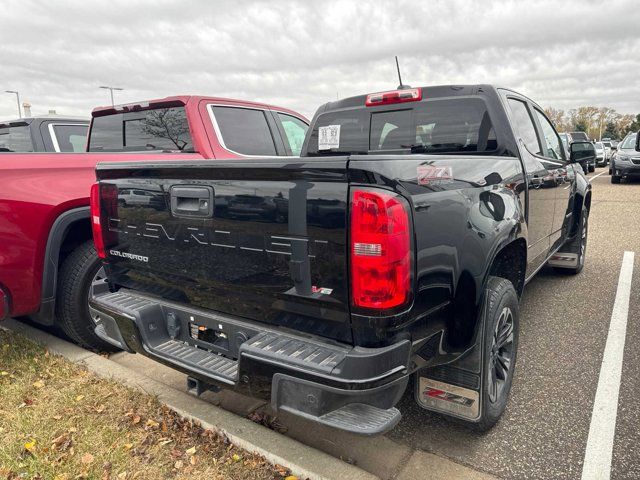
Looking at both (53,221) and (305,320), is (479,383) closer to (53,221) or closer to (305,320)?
(305,320)

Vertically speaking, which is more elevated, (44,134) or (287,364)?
(44,134)

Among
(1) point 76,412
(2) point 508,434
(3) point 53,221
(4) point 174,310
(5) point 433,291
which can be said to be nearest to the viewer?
(5) point 433,291

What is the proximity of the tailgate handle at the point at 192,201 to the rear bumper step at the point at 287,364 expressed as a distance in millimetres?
494

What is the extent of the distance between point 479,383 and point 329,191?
132 centimetres

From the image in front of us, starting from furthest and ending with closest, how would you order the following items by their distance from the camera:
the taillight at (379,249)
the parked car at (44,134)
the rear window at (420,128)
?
the parked car at (44,134)
the rear window at (420,128)
the taillight at (379,249)

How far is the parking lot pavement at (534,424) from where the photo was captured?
2.43 metres

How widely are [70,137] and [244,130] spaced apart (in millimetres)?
2511

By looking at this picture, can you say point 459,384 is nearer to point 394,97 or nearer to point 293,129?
point 394,97

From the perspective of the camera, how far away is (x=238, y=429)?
263cm

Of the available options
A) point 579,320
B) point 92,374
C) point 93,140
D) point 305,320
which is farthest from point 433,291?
point 93,140

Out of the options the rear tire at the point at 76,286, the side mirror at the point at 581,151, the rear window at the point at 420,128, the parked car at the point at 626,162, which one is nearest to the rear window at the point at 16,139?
the rear tire at the point at 76,286

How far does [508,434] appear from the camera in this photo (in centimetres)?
267

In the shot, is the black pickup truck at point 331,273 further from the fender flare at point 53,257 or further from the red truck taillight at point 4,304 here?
the red truck taillight at point 4,304

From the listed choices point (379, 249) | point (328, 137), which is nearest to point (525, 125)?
point (328, 137)
